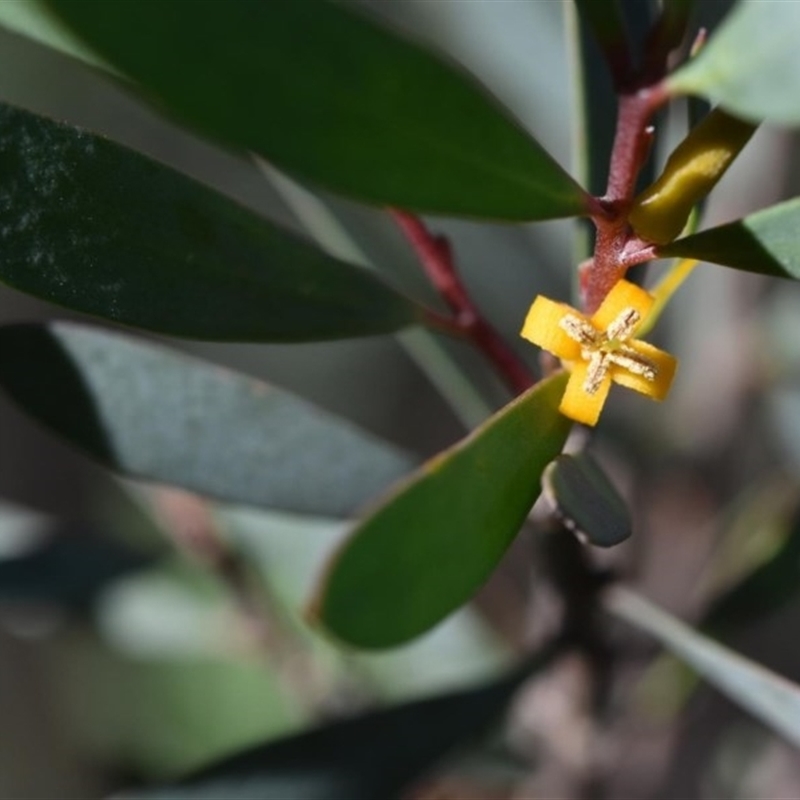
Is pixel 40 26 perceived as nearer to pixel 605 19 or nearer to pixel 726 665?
pixel 605 19

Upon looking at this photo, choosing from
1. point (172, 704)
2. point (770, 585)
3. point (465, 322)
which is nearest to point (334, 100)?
point (465, 322)

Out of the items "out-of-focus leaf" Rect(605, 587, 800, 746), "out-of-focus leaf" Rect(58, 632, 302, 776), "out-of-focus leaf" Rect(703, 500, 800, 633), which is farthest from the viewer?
"out-of-focus leaf" Rect(58, 632, 302, 776)

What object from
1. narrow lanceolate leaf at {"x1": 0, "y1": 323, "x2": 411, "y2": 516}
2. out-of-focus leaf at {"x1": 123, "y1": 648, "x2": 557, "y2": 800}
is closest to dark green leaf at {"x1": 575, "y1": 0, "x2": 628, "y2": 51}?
narrow lanceolate leaf at {"x1": 0, "y1": 323, "x2": 411, "y2": 516}

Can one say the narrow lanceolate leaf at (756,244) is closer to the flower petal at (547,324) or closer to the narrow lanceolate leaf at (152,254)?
the flower petal at (547,324)

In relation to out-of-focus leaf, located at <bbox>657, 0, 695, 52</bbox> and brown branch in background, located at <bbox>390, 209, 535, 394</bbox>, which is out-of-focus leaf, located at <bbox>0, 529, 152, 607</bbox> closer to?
brown branch in background, located at <bbox>390, 209, 535, 394</bbox>

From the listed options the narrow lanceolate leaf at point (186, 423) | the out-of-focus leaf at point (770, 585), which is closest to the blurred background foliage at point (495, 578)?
the out-of-focus leaf at point (770, 585)

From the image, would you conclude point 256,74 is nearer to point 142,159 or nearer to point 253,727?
point 142,159
